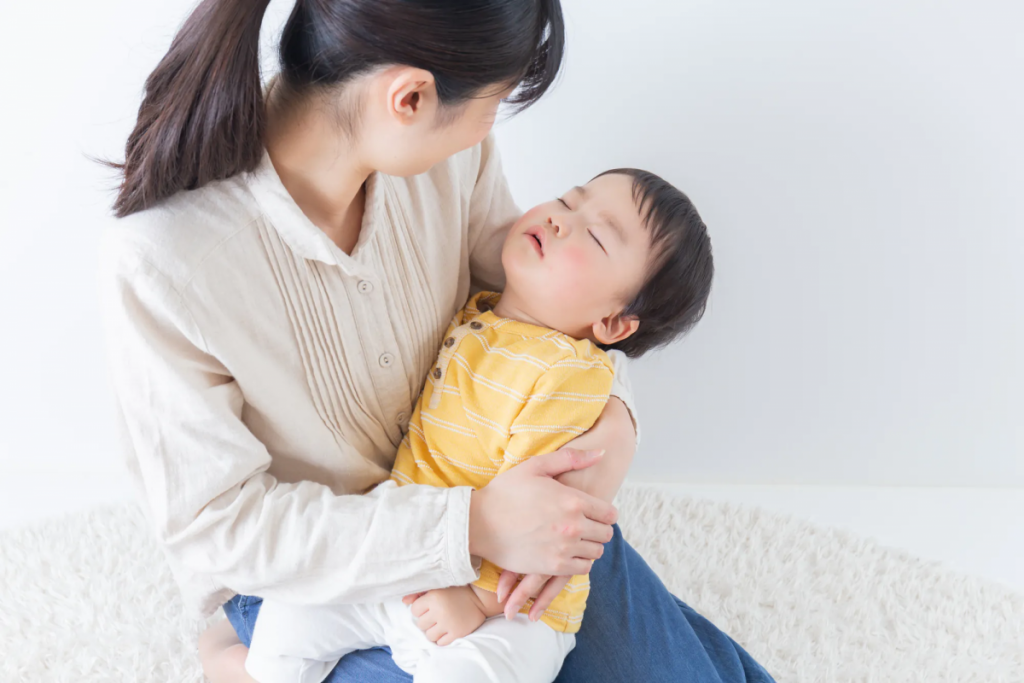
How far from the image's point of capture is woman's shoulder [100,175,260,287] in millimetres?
970

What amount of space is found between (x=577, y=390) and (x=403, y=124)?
0.44 meters

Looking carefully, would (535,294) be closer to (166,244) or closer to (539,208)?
(539,208)

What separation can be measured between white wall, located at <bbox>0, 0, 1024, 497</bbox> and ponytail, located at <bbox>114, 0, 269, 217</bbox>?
0.85 metres

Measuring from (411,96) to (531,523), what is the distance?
53 cm

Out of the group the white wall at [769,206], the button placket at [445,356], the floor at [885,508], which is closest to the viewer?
the button placket at [445,356]

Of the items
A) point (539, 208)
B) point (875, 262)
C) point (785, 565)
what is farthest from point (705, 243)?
point (785, 565)

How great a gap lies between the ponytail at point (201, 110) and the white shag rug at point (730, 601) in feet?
Result: 3.08

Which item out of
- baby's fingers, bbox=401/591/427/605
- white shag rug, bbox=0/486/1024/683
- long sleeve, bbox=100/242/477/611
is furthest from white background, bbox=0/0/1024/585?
baby's fingers, bbox=401/591/427/605

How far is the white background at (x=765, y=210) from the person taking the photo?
1703mm

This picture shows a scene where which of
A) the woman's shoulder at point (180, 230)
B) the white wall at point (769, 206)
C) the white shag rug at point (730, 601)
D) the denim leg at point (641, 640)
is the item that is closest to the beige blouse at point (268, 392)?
the woman's shoulder at point (180, 230)

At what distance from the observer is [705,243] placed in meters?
1.36

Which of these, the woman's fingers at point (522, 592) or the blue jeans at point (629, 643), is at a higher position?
the woman's fingers at point (522, 592)

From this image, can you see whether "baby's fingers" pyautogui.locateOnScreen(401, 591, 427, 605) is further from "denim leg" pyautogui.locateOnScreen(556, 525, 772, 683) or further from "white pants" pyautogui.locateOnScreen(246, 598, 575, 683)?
"denim leg" pyautogui.locateOnScreen(556, 525, 772, 683)

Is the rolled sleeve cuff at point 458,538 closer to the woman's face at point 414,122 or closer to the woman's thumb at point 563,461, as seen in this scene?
the woman's thumb at point 563,461
